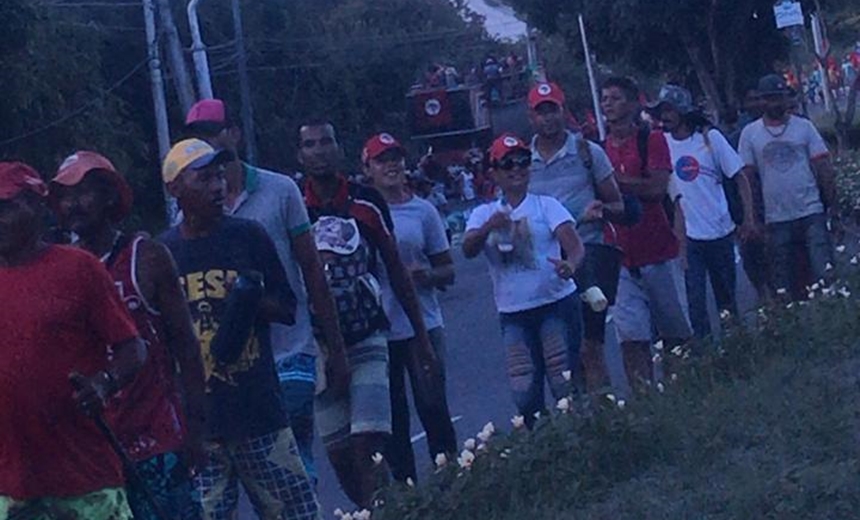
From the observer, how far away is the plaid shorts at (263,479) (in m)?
6.46

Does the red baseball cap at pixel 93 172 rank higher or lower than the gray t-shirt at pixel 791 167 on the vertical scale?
higher

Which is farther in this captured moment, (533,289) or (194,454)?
(533,289)

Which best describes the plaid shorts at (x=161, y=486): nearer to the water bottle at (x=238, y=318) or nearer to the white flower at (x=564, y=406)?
the water bottle at (x=238, y=318)

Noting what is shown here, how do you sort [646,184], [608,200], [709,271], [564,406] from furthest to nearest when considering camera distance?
1. [709,271]
2. [646,184]
3. [608,200]
4. [564,406]

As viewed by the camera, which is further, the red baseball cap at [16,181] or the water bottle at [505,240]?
the water bottle at [505,240]

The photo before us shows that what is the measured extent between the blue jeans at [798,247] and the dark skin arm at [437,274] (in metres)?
3.55

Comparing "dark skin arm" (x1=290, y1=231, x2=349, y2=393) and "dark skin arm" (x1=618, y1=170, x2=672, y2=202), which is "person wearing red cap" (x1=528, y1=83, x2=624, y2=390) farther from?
"dark skin arm" (x1=290, y1=231, x2=349, y2=393)

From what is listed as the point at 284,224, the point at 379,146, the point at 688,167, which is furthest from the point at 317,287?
the point at 688,167

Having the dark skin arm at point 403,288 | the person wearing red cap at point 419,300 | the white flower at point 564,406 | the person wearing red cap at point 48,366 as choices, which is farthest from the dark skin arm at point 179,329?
the person wearing red cap at point 419,300

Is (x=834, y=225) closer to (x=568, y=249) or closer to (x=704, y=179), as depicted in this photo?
(x=704, y=179)

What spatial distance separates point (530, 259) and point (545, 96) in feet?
3.27

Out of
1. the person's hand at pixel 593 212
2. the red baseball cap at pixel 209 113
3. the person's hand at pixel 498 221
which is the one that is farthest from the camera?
the person's hand at pixel 593 212

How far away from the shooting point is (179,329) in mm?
5895

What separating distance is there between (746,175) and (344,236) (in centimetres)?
439
